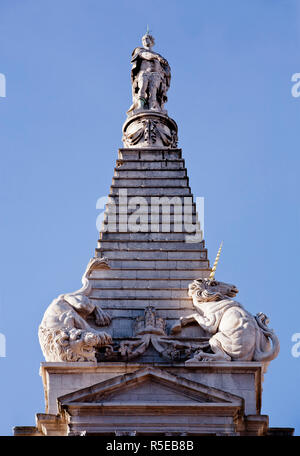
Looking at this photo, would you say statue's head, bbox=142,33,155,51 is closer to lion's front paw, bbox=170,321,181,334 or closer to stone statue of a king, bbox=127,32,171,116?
stone statue of a king, bbox=127,32,171,116

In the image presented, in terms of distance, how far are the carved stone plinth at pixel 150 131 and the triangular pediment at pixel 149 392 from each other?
46.9ft

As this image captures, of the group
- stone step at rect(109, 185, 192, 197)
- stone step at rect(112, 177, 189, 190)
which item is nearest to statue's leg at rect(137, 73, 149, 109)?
stone step at rect(112, 177, 189, 190)

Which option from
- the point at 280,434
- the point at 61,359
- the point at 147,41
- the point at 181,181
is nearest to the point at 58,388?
the point at 61,359

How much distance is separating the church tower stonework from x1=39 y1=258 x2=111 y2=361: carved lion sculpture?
0.04 metres

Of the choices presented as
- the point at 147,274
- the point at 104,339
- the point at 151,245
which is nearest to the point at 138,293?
the point at 147,274

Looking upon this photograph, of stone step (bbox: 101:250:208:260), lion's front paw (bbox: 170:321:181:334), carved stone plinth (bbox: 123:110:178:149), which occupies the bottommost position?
lion's front paw (bbox: 170:321:181:334)

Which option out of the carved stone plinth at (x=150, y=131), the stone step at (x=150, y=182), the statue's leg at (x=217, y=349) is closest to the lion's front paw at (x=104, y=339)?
the statue's leg at (x=217, y=349)

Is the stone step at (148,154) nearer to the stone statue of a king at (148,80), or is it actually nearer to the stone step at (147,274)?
the stone statue of a king at (148,80)

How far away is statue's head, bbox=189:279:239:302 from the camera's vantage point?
46188mm

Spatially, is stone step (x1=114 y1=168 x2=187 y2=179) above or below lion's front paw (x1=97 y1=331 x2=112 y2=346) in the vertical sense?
above

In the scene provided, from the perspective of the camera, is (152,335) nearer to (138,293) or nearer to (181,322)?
(181,322)

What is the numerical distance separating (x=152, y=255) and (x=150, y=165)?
5467 millimetres

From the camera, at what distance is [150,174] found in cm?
5259

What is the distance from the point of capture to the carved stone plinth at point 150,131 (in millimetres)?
55375
